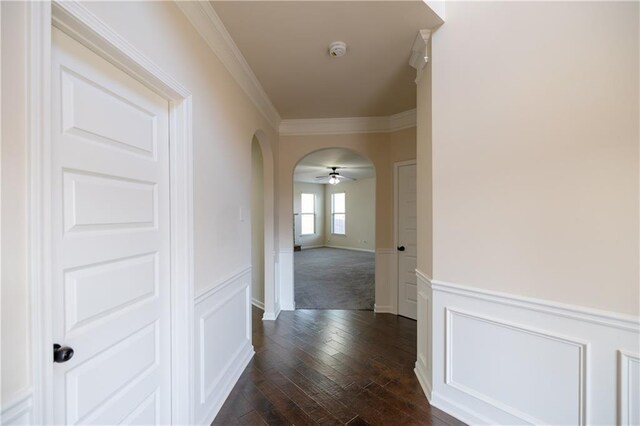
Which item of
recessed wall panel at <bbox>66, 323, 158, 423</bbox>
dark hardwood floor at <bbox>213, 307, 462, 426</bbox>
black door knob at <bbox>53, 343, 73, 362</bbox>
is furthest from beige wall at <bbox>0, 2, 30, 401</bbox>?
dark hardwood floor at <bbox>213, 307, 462, 426</bbox>

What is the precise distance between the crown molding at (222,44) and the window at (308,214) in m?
8.02

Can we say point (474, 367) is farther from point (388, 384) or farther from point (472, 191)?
point (472, 191)

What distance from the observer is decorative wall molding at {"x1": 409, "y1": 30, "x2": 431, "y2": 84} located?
1.96m

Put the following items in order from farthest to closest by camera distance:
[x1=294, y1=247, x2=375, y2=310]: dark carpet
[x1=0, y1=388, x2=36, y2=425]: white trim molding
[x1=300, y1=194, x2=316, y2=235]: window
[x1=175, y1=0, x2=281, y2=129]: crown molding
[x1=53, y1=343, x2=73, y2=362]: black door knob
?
[x1=300, y1=194, x2=316, y2=235]: window, [x1=294, y1=247, x2=375, y2=310]: dark carpet, [x1=175, y1=0, x2=281, y2=129]: crown molding, [x1=53, y1=343, x2=73, y2=362]: black door knob, [x1=0, y1=388, x2=36, y2=425]: white trim molding

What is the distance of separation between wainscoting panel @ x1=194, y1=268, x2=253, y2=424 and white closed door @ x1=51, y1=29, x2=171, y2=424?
22cm

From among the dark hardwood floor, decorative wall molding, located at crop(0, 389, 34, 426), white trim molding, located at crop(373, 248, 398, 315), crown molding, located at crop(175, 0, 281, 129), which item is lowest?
the dark hardwood floor

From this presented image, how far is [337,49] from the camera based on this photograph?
2.10m

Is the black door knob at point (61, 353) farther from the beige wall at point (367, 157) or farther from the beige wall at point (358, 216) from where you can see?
the beige wall at point (358, 216)

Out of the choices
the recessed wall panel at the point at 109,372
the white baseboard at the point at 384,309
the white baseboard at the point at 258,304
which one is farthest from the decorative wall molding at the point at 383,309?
the recessed wall panel at the point at 109,372

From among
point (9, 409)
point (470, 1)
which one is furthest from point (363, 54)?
point (9, 409)

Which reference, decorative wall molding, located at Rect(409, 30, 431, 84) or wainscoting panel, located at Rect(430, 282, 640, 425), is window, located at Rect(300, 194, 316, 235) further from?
wainscoting panel, located at Rect(430, 282, 640, 425)

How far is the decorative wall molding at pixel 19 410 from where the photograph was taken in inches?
28.3

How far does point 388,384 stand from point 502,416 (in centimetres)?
79

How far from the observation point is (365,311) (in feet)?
12.7
